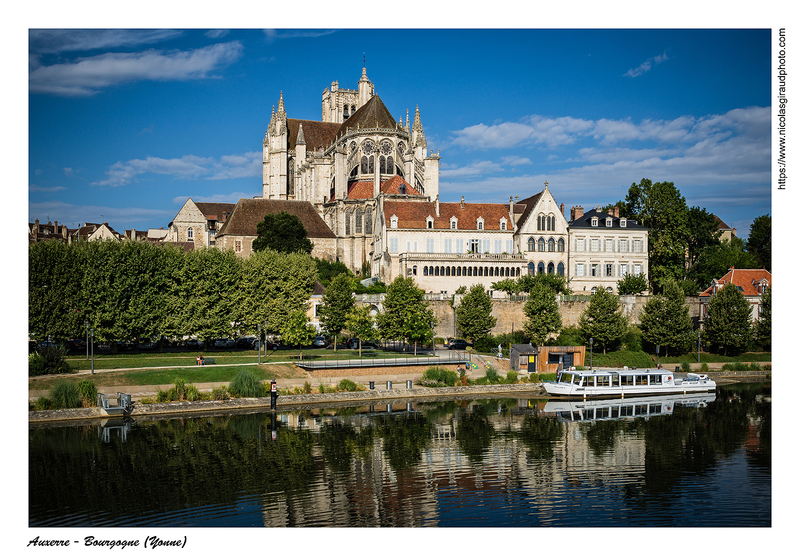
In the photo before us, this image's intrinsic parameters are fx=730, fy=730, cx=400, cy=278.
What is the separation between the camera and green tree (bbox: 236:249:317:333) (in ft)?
172

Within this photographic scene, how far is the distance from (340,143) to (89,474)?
70.6m

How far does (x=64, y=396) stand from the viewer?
118 feet

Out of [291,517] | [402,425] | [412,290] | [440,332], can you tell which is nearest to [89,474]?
[291,517]

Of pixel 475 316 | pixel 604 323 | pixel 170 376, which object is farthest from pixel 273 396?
pixel 604 323

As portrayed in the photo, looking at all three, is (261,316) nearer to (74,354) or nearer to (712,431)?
(74,354)

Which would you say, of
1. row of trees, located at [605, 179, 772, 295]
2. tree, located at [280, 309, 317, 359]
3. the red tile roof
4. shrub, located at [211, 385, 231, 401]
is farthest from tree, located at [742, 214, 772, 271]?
shrub, located at [211, 385, 231, 401]

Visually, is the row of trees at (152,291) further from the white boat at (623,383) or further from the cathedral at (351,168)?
the cathedral at (351,168)

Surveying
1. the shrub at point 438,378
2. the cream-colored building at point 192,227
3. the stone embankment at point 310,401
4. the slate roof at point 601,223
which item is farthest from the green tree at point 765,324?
the cream-colored building at point 192,227

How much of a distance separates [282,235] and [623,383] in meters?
42.3

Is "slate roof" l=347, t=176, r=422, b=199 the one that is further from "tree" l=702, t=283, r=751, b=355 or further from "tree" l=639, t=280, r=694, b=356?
"tree" l=702, t=283, r=751, b=355

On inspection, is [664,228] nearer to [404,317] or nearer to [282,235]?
[404,317]

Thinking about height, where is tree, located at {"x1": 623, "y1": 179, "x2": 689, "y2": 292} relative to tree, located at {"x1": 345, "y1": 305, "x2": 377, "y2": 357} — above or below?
above

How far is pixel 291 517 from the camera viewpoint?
860 inches

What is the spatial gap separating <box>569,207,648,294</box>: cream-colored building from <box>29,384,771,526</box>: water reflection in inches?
1281
